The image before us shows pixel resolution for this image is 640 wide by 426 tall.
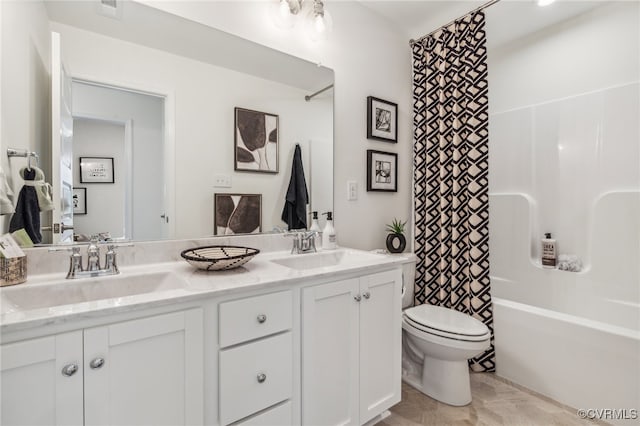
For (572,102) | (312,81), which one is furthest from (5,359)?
(572,102)

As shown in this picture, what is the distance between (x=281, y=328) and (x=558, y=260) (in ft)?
7.43

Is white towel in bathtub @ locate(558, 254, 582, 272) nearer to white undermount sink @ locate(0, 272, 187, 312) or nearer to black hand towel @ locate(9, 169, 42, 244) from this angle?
white undermount sink @ locate(0, 272, 187, 312)

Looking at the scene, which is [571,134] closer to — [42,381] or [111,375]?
[111,375]

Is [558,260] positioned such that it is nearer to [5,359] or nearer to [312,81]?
[312,81]

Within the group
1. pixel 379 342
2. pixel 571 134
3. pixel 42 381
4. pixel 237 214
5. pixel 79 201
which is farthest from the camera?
pixel 571 134

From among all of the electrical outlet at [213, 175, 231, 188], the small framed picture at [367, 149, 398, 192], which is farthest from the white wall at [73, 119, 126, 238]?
the small framed picture at [367, 149, 398, 192]

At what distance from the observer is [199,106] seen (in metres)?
1.41

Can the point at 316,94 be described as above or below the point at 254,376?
above

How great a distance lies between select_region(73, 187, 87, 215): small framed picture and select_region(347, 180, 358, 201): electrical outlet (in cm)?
136

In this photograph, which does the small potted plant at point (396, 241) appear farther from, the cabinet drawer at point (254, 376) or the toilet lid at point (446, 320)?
the cabinet drawer at point (254, 376)

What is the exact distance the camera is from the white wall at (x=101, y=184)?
118 cm

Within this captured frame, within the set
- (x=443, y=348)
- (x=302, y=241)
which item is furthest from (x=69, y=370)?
(x=443, y=348)

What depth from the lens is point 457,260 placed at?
6.60 feet

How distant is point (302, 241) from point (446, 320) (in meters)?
0.95
